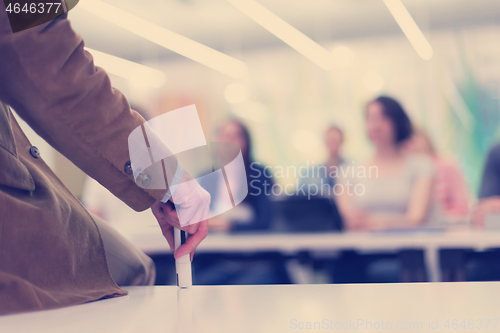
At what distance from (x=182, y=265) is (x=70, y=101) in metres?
0.39

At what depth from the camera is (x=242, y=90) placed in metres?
6.51

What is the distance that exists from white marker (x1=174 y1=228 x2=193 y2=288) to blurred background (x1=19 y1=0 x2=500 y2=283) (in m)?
4.37

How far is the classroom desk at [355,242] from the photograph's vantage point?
2.15 meters

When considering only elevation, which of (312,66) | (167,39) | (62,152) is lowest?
(62,152)

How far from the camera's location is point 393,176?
2707 mm

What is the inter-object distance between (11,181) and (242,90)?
237 inches

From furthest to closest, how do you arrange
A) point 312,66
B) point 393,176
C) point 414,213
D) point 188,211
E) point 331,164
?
point 312,66, point 331,164, point 393,176, point 414,213, point 188,211

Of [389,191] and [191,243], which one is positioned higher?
[191,243]

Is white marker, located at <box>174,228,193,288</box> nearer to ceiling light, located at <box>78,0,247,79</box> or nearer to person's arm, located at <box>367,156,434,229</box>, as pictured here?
person's arm, located at <box>367,156,434,229</box>

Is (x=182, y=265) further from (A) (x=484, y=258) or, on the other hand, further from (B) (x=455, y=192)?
(B) (x=455, y=192)

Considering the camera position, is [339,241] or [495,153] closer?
[339,241]

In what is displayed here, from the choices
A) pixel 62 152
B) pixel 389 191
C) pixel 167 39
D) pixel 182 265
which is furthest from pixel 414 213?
pixel 167 39

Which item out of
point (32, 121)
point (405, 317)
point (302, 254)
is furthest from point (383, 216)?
point (32, 121)

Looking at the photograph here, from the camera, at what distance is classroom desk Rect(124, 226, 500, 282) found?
2.15 meters
